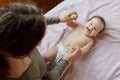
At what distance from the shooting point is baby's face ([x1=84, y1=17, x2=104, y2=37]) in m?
1.38

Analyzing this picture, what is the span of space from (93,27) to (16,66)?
2.08 feet

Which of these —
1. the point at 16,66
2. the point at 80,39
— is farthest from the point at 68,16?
the point at 16,66

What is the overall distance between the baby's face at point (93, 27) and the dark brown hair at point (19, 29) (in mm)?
621

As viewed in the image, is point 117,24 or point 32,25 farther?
point 117,24

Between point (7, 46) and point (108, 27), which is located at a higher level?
point (7, 46)

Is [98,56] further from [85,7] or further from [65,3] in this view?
[65,3]

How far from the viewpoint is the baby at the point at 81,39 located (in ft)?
4.49

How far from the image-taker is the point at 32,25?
0.78 metres

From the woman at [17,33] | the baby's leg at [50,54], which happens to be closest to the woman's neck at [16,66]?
the woman at [17,33]

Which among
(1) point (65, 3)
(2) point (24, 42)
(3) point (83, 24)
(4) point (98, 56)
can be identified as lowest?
(4) point (98, 56)

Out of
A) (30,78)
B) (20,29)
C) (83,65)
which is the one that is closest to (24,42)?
(20,29)

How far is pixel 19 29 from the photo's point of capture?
76 centimetres

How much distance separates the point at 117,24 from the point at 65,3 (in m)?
0.42

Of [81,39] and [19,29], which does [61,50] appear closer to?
[81,39]
